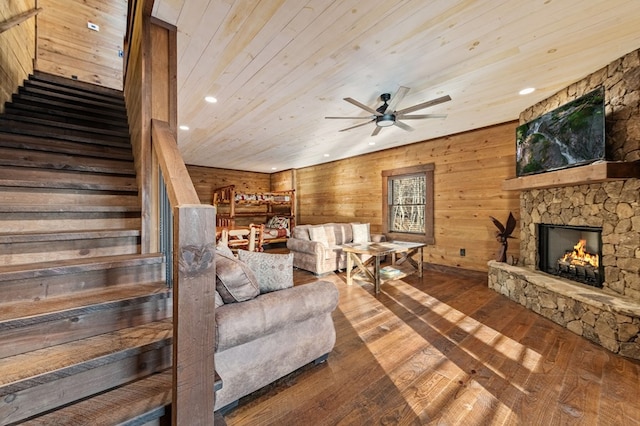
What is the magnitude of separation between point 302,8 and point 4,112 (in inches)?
122

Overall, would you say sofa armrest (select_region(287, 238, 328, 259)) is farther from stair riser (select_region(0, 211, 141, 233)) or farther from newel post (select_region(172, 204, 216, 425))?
newel post (select_region(172, 204, 216, 425))

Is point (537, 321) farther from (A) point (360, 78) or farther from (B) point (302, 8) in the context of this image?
(B) point (302, 8)

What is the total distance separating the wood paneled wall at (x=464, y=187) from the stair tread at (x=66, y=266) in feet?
14.8

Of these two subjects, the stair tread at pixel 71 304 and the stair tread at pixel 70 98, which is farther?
the stair tread at pixel 70 98

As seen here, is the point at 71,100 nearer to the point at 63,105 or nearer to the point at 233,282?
the point at 63,105

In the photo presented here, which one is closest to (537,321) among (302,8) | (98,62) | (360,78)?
(360,78)

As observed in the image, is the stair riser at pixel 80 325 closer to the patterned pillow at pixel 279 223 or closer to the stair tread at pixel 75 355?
the stair tread at pixel 75 355

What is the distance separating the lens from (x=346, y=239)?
17.5 ft

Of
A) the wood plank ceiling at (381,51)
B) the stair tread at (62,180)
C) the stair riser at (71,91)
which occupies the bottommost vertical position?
the stair tread at (62,180)

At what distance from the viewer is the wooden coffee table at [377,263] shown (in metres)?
3.73

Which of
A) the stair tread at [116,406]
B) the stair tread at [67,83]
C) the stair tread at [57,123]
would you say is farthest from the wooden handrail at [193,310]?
the stair tread at [67,83]

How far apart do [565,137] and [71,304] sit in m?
4.27

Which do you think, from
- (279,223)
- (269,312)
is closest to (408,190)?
(279,223)

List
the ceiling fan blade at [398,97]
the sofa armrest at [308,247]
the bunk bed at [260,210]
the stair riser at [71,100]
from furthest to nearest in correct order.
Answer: the bunk bed at [260,210]
the sofa armrest at [308,247]
the stair riser at [71,100]
the ceiling fan blade at [398,97]
